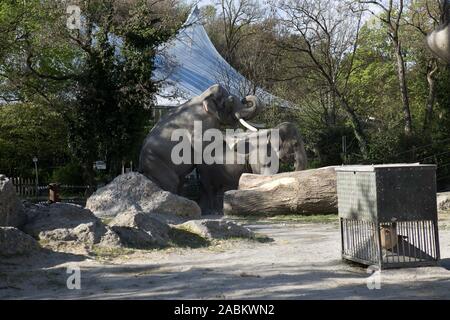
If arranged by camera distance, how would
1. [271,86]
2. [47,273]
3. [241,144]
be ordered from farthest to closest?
1. [271,86]
2. [241,144]
3. [47,273]

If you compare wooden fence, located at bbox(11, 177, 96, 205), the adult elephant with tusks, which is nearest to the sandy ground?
the adult elephant with tusks

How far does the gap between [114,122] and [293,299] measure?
18452 mm

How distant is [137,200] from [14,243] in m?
6.03

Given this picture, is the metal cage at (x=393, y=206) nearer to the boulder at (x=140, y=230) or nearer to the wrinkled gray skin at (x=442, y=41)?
the boulder at (x=140, y=230)

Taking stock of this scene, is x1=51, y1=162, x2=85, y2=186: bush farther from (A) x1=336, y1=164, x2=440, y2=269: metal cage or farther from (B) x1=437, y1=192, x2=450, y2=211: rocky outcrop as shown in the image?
(A) x1=336, y1=164, x2=440, y2=269: metal cage

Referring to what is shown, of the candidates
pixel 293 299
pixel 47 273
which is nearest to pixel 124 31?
pixel 47 273

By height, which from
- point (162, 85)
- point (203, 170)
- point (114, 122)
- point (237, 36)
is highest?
point (237, 36)

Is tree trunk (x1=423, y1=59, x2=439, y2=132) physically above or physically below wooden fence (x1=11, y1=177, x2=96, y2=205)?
above

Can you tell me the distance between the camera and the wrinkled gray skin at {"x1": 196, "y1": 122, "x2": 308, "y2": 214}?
17828 millimetres

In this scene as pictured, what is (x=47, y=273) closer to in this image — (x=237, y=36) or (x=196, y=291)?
(x=196, y=291)

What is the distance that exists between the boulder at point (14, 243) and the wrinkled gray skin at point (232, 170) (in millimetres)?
9639

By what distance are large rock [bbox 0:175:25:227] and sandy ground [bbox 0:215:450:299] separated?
1359 mm

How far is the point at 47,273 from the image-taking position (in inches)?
305

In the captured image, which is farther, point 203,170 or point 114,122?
point 114,122
